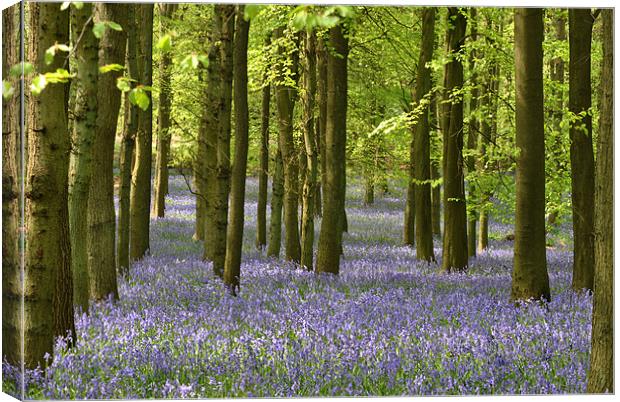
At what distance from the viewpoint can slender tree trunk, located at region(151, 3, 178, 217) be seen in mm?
14641

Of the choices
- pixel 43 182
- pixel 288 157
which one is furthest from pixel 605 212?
pixel 288 157

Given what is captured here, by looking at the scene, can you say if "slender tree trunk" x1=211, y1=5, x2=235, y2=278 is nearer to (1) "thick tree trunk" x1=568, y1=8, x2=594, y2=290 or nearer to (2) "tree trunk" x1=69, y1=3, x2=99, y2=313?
(2) "tree trunk" x1=69, y1=3, x2=99, y2=313

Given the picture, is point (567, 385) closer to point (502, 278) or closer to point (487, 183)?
point (502, 278)

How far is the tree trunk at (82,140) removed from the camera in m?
6.93

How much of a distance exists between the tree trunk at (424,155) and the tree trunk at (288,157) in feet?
7.38

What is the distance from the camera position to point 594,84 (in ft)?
38.0

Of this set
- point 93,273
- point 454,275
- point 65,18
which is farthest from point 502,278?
point 65,18

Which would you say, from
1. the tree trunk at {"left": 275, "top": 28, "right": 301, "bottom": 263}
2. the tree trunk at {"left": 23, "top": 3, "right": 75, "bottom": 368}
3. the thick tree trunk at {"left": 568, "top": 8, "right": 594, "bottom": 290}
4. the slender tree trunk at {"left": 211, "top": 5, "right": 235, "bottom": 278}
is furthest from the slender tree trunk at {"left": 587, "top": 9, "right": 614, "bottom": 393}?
the tree trunk at {"left": 275, "top": 28, "right": 301, "bottom": 263}

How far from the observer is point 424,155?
1485 cm

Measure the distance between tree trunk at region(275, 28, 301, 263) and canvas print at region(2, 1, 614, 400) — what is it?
3 centimetres

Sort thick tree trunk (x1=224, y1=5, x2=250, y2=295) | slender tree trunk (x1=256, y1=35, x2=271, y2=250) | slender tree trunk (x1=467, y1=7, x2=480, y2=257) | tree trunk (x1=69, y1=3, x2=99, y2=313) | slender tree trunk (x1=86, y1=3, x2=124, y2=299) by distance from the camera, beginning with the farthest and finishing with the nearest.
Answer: slender tree trunk (x1=256, y1=35, x2=271, y2=250)
slender tree trunk (x1=467, y1=7, x2=480, y2=257)
thick tree trunk (x1=224, y1=5, x2=250, y2=295)
slender tree trunk (x1=86, y1=3, x2=124, y2=299)
tree trunk (x1=69, y1=3, x2=99, y2=313)

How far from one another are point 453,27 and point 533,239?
5001 mm

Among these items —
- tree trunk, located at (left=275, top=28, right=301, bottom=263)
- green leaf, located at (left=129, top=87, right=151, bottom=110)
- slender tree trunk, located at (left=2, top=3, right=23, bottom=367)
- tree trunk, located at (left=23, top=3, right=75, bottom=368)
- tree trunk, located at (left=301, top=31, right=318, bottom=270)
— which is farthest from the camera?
tree trunk, located at (left=275, top=28, right=301, bottom=263)

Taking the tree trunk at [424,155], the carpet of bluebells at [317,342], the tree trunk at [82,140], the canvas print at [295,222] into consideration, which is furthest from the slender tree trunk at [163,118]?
the tree trunk at [82,140]
